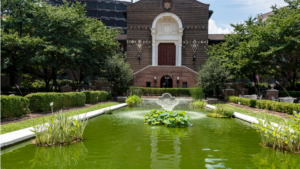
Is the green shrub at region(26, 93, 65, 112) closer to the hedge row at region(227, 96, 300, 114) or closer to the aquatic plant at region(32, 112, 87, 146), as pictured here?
the aquatic plant at region(32, 112, 87, 146)

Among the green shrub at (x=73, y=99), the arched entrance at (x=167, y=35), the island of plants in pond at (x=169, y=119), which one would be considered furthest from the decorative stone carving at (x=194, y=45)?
the island of plants in pond at (x=169, y=119)

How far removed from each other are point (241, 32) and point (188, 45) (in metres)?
9.68

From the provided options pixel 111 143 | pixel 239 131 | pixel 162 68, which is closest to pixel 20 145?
pixel 111 143

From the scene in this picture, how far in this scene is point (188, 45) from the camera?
34.7 metres

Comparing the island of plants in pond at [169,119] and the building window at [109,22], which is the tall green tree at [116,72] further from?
the building window at [109,22]

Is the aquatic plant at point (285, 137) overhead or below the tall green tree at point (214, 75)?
below

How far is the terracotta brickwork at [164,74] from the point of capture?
30.3 meters

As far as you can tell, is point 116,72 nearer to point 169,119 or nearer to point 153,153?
point 169,119

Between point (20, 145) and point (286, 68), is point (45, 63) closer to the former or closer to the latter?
point (20, 145)

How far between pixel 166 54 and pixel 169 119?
2724 cm

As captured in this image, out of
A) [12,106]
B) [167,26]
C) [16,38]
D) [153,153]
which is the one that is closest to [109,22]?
[167,26]

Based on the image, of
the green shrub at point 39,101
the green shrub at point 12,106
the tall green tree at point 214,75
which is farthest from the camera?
the tall green tree at point 214,75

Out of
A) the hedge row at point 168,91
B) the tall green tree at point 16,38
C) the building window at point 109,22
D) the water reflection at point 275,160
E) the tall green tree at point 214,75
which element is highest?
the building window at point 109,22

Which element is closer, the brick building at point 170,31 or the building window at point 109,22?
the brick building at point 170,31
